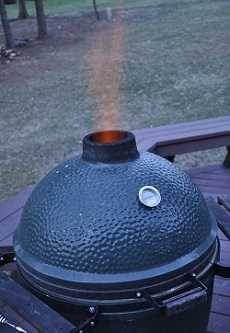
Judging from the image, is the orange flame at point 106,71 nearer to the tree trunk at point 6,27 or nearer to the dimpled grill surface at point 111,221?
the tree trunk at point 6,27

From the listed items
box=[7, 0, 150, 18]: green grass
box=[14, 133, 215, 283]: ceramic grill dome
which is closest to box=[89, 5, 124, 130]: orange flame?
box=[14, 133, 215, 283]: ceramic grill dome

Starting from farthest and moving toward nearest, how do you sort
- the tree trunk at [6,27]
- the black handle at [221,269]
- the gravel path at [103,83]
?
1. the tree trunk at [6,27]
2. the gravel path at [103,83]
3. the black handle at [221,269]

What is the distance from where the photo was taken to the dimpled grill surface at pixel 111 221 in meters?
1.82

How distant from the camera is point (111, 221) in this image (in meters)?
1.84

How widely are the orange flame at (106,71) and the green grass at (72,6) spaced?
5.76 meters

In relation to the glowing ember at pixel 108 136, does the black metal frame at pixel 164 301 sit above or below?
below

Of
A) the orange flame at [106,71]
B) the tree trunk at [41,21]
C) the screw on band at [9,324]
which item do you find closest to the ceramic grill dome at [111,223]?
the screw on band at [9,324]

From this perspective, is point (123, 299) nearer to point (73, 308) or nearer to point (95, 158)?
point (73, 308)

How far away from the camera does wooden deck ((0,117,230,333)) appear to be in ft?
8.84

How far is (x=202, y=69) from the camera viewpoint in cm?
1050

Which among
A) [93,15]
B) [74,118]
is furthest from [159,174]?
[93,15]

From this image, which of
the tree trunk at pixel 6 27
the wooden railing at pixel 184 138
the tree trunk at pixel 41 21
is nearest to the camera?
the wooden railing at pixel 184 138

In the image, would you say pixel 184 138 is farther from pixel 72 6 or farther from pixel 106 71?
pixel 72 6

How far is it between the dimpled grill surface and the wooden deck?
0.66m
